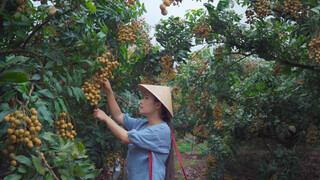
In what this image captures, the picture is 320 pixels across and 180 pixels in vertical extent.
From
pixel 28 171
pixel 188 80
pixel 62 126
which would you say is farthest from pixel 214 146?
pixel 28 171

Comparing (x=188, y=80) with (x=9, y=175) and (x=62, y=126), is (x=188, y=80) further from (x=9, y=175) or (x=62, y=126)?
(x=9, y=175)

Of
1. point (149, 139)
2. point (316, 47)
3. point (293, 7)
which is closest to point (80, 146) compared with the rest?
point (149, 139)

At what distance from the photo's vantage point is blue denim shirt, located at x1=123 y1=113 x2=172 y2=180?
1644 mm

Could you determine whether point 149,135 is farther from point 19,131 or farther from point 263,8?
point 263,8

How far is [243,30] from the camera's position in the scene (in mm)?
3521

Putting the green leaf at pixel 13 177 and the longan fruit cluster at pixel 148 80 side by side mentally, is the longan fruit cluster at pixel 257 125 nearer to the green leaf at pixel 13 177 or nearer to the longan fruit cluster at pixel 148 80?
the longan fruit cluster at pixel 148 80

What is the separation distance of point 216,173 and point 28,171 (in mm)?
3447

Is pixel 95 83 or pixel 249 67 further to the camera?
pixel 249 67

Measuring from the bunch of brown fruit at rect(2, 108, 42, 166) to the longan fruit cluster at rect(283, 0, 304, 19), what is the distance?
7.69 ft

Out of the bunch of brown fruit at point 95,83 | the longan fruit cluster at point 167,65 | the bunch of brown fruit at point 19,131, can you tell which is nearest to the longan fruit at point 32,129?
the bunch of brown fruit at point 19,131

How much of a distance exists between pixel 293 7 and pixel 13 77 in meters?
2.36

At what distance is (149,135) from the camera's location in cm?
167

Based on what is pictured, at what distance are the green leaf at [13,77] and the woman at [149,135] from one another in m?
0.73

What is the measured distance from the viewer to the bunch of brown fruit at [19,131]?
3.00 ft
